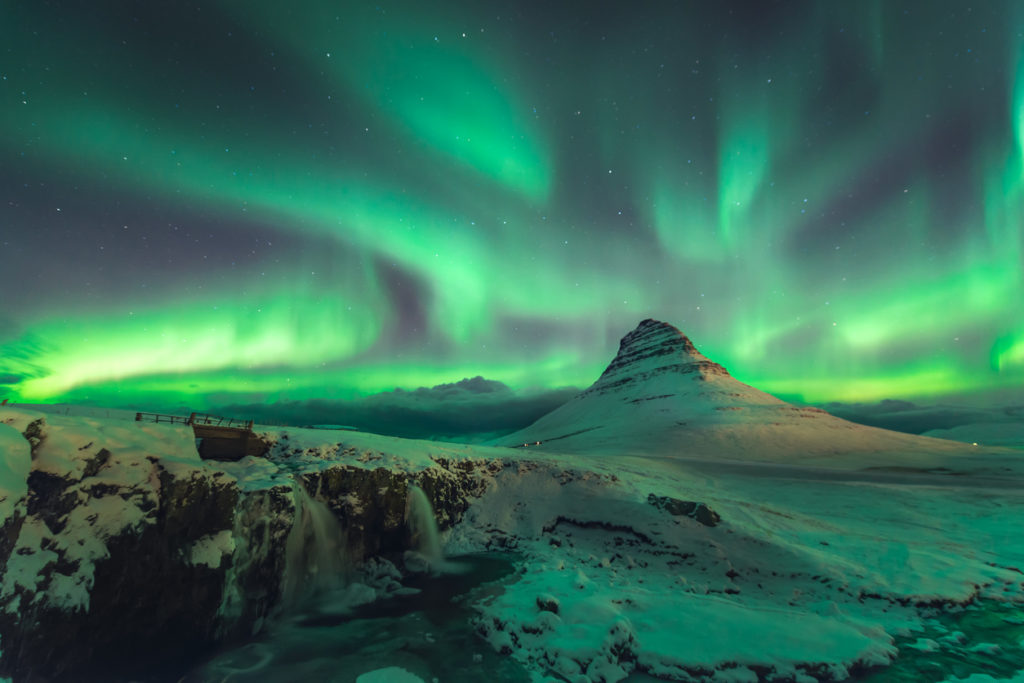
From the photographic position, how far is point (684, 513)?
2091cm

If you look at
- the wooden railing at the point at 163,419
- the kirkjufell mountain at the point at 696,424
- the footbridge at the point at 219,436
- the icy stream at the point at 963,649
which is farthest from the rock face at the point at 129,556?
the kirkjufell mountain at the point at 696,424

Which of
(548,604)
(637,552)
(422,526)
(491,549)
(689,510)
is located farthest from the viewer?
(491,549)

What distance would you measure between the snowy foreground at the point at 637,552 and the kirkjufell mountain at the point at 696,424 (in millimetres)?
45040

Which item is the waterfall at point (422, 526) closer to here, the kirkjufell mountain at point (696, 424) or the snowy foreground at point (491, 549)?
the snowy foreground at point (491, 549)

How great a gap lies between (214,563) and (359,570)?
263 inches

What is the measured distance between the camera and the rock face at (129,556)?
9.27m

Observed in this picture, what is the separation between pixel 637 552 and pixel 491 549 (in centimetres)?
766

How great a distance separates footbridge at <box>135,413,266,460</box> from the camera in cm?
1669

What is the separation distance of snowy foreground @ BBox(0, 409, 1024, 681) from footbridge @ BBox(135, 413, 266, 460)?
4.06ft

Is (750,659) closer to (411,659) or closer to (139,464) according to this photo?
(411,659)

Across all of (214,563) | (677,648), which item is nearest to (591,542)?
(677,648)

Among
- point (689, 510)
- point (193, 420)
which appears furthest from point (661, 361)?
point (193, 420)

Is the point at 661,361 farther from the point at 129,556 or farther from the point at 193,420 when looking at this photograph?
the point at 129,556

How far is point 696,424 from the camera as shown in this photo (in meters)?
93.6
